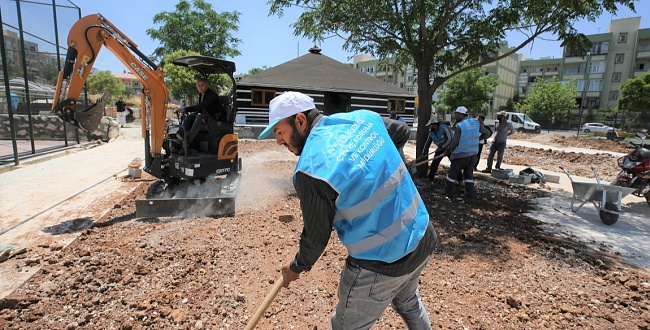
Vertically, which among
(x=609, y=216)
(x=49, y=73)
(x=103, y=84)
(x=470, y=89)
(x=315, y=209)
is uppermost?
(x=103, y=84)

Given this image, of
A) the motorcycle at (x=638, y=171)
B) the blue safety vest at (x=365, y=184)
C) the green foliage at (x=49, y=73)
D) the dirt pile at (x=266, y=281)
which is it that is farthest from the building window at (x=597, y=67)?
the blue safety vest at (x=365, y=184)

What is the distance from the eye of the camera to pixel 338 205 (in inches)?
57.9

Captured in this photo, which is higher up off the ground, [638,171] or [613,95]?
[613,95]

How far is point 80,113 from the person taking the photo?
5.30 m

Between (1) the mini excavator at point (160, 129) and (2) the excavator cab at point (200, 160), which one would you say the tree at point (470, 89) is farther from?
(1) the mini excavator at point (160, 129)

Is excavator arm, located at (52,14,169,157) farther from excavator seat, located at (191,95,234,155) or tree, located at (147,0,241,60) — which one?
tree, located at (147,0,241,60)

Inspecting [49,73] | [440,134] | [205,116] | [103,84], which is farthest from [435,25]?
[103,84]

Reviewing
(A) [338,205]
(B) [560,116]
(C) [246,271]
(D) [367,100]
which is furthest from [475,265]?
(B) [560,116]

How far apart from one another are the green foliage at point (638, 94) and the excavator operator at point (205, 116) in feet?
107

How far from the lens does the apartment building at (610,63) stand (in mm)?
41375

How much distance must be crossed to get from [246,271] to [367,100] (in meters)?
17.6

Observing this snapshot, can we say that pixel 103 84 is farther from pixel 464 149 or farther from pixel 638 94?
pixel 638 94

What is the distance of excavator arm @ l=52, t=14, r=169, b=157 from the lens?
502 centimetres

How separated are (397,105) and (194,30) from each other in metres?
15.4
